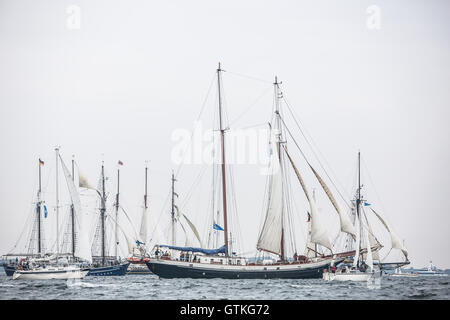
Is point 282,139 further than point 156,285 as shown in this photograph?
Yes

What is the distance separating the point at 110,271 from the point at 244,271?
19.0 meters

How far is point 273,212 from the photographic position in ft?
164

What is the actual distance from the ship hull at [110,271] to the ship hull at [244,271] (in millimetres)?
14167

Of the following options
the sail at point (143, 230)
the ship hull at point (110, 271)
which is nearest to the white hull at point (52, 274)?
the ship hull at point (110, 271)

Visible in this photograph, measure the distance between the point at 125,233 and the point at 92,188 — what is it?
429 inches

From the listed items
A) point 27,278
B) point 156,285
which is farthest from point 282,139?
point 27,278

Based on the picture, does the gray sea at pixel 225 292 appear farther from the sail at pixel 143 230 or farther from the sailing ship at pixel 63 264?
the sail at pixel 143 230

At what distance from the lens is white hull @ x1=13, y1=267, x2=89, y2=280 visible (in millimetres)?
56281

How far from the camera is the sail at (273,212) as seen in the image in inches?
1962

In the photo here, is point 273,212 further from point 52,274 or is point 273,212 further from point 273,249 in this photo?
point 52,274

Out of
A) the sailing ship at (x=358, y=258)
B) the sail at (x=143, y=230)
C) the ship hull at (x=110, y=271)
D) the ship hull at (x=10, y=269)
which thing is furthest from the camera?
the sail at (x=143, y=230)

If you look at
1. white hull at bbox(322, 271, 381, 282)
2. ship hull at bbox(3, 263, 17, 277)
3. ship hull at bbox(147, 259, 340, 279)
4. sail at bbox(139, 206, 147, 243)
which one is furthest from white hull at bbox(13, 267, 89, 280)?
white hull at bbox(322, 271, 381, 282)

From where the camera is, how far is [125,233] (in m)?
70.3
